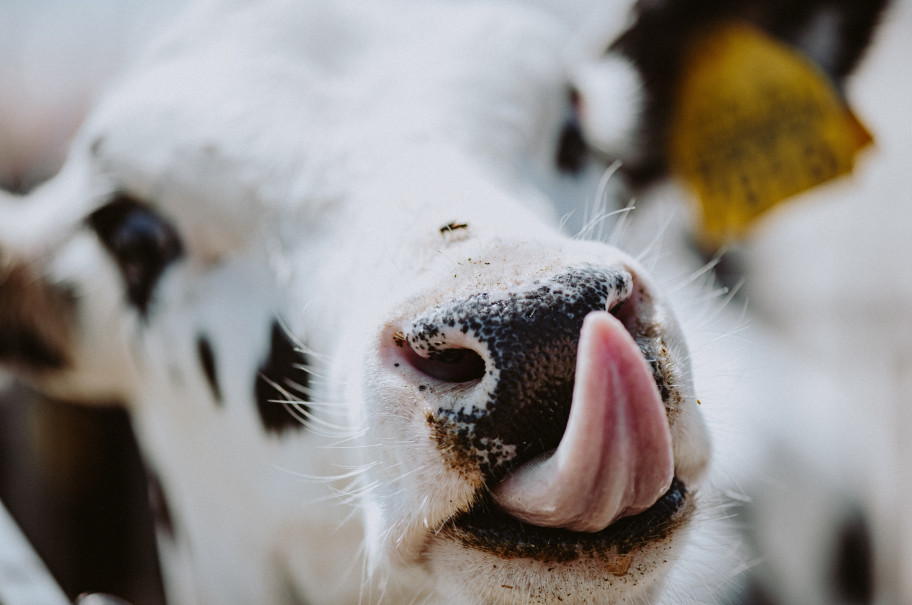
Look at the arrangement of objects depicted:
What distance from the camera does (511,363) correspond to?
762 mm

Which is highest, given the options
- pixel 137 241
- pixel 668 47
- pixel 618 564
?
pixel 668 47

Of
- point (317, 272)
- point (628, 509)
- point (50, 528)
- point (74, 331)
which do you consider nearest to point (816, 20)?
point (317, 272)

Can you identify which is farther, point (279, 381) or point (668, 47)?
point (668, 47)

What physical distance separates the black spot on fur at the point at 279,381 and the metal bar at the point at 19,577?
16.6 inches

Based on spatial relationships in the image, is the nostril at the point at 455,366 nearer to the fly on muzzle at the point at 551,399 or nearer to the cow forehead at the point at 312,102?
the fly on muzzle at the point at 551,399

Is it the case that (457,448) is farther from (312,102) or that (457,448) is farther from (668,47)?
(668,47)

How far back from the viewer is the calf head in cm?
78

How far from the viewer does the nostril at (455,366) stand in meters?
0.83

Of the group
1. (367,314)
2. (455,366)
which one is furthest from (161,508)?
(455,366)

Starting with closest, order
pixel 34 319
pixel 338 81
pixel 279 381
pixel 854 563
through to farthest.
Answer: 1. pixel 279 381
2. pixel 338 81
3. pixel 34 319
4. pixel 854 563

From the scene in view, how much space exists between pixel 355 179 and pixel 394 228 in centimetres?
20

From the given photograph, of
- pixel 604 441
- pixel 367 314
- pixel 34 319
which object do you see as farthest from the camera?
pixel 34 319

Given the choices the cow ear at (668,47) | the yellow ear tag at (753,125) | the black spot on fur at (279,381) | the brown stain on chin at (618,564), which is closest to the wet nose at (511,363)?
the brown stain on chin at (618,564)

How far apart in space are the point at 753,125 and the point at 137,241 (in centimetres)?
137
